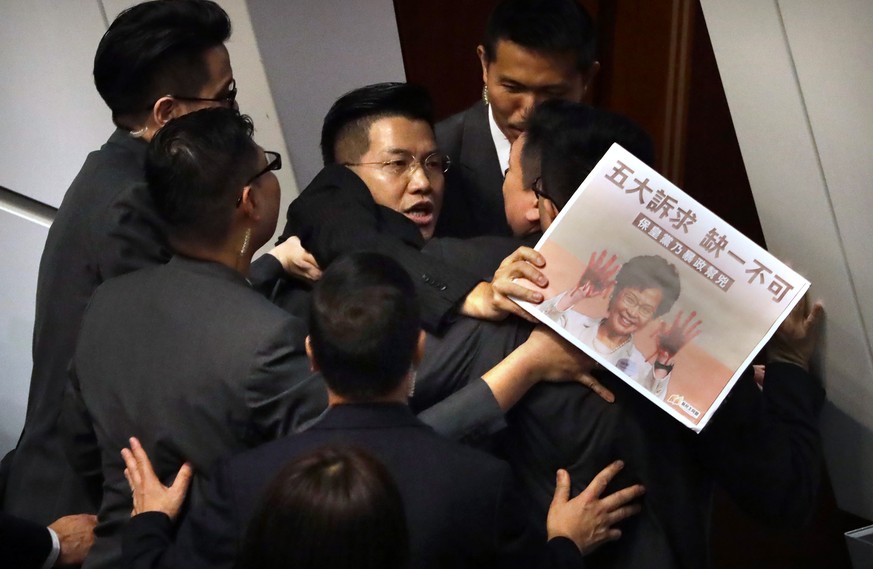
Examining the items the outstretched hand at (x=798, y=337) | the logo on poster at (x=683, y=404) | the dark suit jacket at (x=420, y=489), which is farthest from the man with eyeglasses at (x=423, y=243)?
the outstretched hand at (x=798, y=337)

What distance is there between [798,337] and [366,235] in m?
0.73

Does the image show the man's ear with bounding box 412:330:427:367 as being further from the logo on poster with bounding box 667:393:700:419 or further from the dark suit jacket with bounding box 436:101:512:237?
the dark suit jacket with bounding box 436:101:512:237

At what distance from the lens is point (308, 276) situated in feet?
6.88

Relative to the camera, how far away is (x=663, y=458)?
5.43 ft

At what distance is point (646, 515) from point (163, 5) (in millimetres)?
1367

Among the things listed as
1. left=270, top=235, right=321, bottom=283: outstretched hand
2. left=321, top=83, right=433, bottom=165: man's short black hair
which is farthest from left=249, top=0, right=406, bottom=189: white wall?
left=270, top=235, right=321, bottom=283: outstretched hand

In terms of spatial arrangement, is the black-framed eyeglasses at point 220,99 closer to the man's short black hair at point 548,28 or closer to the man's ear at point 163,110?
the man's ear at point 163,110

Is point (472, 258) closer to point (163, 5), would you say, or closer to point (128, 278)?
point (128, 278)

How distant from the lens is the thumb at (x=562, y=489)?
164 centimetres

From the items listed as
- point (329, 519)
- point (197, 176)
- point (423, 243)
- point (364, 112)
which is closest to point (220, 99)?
point (364, 112)

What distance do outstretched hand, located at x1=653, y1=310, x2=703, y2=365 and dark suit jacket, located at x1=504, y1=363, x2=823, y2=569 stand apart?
10 cm

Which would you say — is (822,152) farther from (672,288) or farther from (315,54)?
(315,54)

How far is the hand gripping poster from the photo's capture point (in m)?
1.55

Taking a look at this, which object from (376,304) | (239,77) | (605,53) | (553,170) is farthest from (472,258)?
(605,53)
